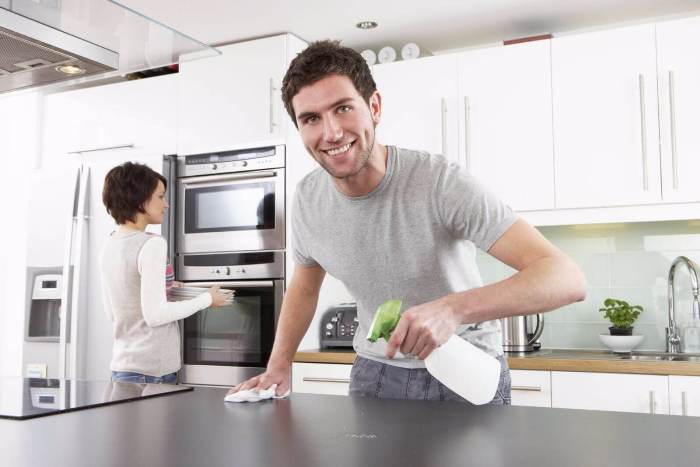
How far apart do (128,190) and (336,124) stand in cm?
122

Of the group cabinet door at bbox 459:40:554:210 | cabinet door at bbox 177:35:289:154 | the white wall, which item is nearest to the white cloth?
cabinet door at bbox 459:40:554:210

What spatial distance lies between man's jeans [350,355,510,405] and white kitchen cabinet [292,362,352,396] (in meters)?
1.12

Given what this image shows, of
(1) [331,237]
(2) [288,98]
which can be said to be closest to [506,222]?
(1) [331,237]

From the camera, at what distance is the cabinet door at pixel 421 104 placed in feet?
10.2

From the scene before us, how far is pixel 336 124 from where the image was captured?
60.8 inches

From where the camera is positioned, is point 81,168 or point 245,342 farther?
point 81,168

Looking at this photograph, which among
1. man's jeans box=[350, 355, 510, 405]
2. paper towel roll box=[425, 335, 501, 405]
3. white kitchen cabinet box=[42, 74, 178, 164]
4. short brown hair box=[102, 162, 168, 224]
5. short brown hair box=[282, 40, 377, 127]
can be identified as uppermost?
white kitchen cabinet box=[42, 74, 178, 164]

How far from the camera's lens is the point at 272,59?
3250mm

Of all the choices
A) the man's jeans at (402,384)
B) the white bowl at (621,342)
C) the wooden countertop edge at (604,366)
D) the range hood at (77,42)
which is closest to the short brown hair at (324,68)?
the range hood at (77,42)

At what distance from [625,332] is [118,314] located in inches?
77.7

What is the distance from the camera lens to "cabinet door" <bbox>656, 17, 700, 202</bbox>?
2727 millimetres

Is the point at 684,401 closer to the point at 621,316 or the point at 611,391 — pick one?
the point at 611,391

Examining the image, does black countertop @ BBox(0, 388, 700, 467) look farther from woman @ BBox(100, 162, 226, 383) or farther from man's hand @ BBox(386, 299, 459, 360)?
woman @ BBox(100, 162, 226, 383)

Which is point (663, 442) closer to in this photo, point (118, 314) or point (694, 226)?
point (118, 314)
